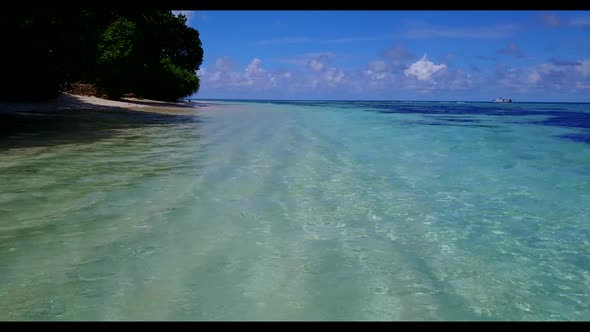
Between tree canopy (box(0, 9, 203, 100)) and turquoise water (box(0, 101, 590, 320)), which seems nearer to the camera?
turquoise water (box(0, 101, 590, 320))

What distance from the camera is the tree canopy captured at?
1672 centimetres

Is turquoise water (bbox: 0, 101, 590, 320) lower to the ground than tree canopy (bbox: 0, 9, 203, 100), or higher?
lower

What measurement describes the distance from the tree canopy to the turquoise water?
31.3 ft

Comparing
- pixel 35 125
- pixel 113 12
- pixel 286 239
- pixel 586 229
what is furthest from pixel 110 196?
pixel 113 12

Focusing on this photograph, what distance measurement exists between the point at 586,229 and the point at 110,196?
554cm

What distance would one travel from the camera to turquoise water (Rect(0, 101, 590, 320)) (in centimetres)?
301

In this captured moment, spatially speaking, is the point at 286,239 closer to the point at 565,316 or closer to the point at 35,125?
the point at 565,316

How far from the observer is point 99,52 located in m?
26.6

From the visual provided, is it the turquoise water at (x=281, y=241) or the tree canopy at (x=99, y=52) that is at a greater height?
the tree canopy at (x=99, y=52)

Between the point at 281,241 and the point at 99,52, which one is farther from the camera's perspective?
the point at 99,52

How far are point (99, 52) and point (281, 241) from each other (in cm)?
2586

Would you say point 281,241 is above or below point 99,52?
below

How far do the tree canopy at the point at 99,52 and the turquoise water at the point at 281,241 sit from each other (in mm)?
9533

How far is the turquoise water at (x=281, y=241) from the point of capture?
119 inches
